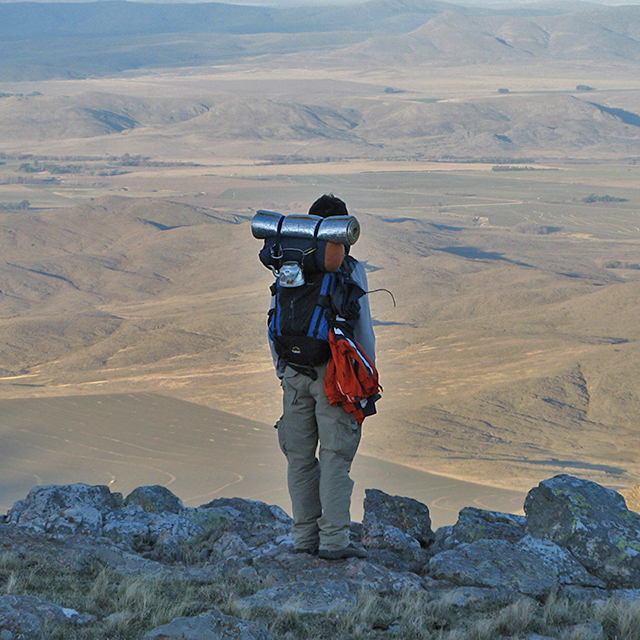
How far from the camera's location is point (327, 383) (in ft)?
14.2

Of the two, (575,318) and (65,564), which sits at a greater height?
(65,564)

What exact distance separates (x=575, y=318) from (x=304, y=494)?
24.7 m

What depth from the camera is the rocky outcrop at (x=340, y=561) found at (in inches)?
163

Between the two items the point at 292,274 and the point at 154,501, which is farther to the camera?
the point at 154,501

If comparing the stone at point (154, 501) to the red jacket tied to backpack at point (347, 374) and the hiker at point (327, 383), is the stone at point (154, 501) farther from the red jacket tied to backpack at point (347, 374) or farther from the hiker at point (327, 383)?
the red jacket tied to backpack at point (347, 374)

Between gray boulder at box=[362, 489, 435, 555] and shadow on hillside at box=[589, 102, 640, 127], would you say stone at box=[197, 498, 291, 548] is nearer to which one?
gray boulder at box=[362, 489, 435, 555]

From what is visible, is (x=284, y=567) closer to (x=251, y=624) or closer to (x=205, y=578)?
(x=205, y=578)

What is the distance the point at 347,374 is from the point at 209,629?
1.37 meters

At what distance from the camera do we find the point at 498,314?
29906mm

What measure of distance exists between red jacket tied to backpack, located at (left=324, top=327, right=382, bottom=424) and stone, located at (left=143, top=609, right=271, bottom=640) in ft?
3.86

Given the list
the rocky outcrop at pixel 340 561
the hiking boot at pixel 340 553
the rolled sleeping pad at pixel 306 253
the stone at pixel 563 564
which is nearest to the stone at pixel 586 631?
the rocky outcrop at pixel 340 561

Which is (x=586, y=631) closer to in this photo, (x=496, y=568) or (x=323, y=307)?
(x=496, y=568)

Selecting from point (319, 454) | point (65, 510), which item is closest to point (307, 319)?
point (319, 454)

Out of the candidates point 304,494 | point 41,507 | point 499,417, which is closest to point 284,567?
point 304,494
